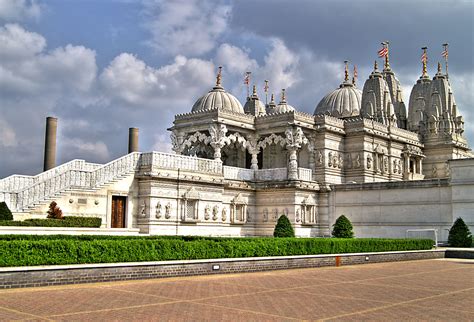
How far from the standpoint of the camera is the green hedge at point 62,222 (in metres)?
27.7

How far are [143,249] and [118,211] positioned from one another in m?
17.6

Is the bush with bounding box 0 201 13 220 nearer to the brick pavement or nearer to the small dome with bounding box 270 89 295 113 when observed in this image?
the brick pavement

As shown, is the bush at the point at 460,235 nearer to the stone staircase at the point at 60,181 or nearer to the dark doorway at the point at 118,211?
the stone staircase at the point at 60,181

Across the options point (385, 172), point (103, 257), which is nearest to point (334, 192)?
point (385, 172)

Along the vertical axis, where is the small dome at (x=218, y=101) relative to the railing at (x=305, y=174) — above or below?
above

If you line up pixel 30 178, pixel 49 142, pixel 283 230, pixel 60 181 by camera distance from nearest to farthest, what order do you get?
pixel 60 181 → pixel 30 178 → pixel 283 230 → pixel 49 142

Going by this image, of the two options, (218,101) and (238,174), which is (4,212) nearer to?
(238,174)

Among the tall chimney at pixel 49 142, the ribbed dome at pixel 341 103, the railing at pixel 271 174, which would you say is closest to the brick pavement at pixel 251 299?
the railing at pixel 271 174

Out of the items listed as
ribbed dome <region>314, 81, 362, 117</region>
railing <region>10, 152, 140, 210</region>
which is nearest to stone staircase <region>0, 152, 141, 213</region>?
railing <region>10, 152, 140, 210</region>

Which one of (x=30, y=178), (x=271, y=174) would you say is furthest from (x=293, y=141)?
(x=30, y=178)

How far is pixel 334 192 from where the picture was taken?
49219 millimetres

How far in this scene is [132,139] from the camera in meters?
52.8

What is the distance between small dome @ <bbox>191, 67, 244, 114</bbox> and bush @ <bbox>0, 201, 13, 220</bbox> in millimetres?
27502

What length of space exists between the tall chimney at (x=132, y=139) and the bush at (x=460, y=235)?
28569 millimetres
